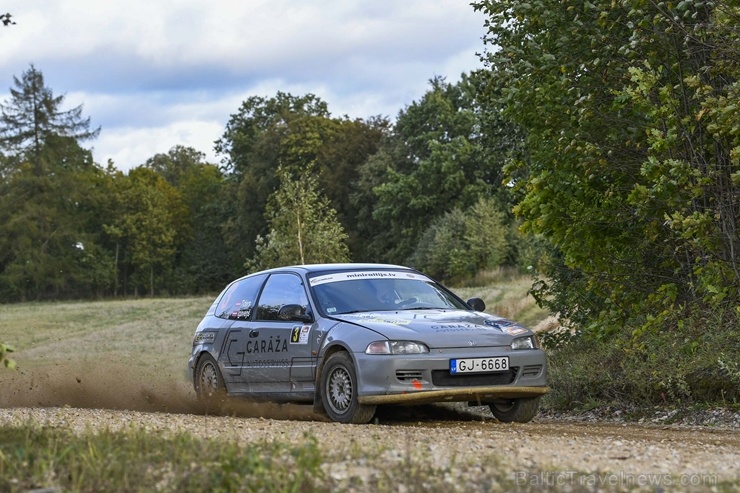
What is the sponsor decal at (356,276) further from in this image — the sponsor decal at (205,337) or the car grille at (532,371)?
the car grille at (532,371)

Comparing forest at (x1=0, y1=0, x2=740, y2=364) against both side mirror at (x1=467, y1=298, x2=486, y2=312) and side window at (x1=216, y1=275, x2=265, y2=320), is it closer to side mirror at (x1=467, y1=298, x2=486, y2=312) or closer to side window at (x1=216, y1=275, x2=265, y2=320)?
side mirror at (x1=467, y1=298, x2=486, y2=312)

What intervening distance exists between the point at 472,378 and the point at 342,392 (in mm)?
1281

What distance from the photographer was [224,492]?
207 inches

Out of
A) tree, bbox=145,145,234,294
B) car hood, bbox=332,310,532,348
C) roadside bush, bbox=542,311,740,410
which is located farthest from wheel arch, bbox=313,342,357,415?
tree, bbox=145,145,234,294

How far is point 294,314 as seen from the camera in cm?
1154

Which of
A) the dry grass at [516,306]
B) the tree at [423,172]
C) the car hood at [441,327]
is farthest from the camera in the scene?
the tree at [423,172]

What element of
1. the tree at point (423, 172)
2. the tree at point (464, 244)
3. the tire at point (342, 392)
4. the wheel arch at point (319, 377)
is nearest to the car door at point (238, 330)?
the wheel arch at point (319, 377)

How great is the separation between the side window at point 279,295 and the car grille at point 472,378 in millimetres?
2096

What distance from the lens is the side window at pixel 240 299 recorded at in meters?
12.8

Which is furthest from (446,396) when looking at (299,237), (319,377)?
(299,237)

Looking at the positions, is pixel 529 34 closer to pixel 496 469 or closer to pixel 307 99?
pixel 496 469

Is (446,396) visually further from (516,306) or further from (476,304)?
(516,306)

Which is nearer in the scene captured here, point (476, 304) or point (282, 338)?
point (282, 338)

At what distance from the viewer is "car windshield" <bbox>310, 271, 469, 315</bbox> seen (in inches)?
452
